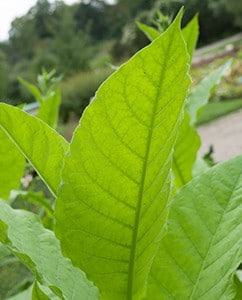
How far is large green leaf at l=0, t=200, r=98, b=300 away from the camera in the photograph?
1.94 ft

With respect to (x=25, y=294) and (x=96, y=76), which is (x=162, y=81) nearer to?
(x=25, y=294)

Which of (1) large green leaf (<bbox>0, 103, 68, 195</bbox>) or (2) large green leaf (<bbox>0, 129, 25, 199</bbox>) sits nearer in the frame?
(1) large green leaf (<bbox>0, 103, 68, 195</bbox>)

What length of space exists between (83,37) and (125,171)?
89.7 ft

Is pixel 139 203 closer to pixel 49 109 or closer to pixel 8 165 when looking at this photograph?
pixel 8 165

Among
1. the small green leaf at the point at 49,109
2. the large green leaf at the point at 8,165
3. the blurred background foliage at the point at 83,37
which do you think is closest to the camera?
the large green leaf at the point at 8,165

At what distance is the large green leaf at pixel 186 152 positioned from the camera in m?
1.16

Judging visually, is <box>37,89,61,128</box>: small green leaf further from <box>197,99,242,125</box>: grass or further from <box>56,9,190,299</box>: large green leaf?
<box>197,99,242,125</box>: grass

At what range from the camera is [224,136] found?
9633mm

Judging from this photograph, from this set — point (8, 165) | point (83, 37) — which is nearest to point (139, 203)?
point (8, 165)

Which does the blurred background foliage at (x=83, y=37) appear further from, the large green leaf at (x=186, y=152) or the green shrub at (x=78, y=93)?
the large green leaf at (x=186, y=152)

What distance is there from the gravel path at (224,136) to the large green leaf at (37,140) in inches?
287

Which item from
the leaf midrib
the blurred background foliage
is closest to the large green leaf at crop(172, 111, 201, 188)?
the blurred background foliage

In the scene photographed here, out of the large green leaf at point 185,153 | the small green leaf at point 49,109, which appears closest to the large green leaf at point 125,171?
the large green leaf at point 185,153

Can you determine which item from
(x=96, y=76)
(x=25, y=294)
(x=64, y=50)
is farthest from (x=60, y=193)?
(x=64, y=50)
